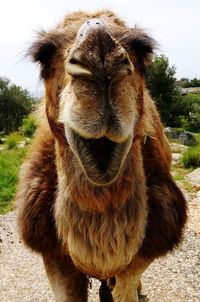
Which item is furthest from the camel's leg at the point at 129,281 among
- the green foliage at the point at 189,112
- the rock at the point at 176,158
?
the green foliage at the point at 189,112

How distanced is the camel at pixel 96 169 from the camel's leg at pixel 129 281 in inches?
0.4

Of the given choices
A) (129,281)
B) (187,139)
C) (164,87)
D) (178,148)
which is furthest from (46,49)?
(164,87)

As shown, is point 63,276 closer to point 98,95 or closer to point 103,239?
point 103,239

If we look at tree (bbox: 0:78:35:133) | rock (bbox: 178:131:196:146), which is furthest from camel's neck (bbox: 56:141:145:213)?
tree (bbox: 0:78:35:133)

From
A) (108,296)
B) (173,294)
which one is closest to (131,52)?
(108,296)

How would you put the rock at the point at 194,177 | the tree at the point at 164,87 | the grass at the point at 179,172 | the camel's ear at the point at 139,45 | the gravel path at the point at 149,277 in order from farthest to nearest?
the tree at the point at 164,87
the grass at the point at 179,172
the rock at the point at 194,177
the gravel path at the point at 149,277
the camel's ear at the point at 139,45

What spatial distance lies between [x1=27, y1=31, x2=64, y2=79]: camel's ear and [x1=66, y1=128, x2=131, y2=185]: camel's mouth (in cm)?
61

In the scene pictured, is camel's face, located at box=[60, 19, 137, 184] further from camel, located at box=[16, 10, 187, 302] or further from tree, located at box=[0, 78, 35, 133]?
tree, located at box=[0, 78, 35, 133]

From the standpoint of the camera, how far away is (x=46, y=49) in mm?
2723

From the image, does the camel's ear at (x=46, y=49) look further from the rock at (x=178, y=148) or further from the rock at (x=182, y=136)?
the rock at (x=182, y=136)

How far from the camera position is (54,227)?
313 cm

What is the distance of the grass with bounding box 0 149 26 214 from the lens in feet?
33.6

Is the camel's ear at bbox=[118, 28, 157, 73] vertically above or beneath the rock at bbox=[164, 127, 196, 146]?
above

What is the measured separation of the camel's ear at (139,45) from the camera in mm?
2617
